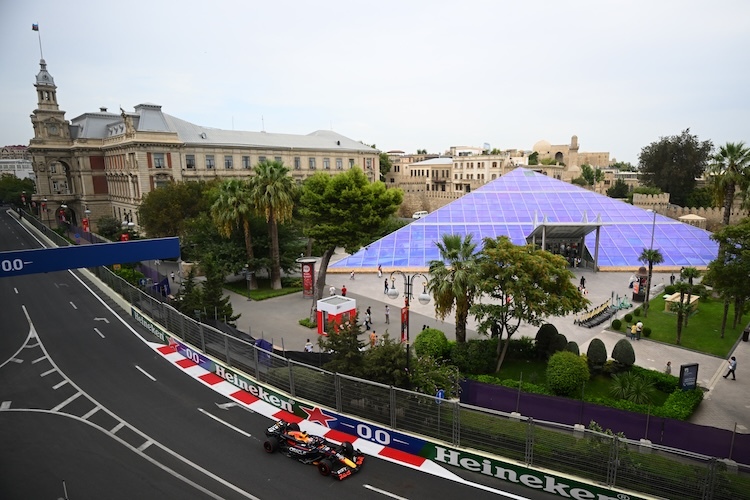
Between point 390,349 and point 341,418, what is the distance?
9.88ft

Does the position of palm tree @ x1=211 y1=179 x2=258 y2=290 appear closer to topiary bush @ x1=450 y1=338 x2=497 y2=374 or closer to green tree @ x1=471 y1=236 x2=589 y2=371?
topiary bush @ x1=450 y1=338 x2=497 y2=374

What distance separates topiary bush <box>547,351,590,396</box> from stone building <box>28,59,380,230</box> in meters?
51.9

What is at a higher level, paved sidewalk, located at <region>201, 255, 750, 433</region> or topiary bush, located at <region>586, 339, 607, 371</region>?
topiary bush, located at <region>586, 339, 607, 371</region>

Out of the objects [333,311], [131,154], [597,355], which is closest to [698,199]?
[597,355]

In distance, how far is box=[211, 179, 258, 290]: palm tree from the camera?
1379 inches

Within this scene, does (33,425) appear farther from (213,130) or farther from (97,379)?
(213,130)

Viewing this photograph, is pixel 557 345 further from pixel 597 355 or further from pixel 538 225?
pixel 538 225

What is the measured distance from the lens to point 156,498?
1275cm

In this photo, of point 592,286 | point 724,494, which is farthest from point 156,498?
point 592,286

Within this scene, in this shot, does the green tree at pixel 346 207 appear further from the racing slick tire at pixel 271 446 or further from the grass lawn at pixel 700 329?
the racing slick tire at pixel 271 446

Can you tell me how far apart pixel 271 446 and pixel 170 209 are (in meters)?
37.1

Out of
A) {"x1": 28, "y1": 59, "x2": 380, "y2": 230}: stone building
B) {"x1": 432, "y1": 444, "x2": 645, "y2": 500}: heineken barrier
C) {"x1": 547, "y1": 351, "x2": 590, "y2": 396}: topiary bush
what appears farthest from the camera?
{"x1": 28, "y1": 59, "x2": 380, "y2": 230}: stone building

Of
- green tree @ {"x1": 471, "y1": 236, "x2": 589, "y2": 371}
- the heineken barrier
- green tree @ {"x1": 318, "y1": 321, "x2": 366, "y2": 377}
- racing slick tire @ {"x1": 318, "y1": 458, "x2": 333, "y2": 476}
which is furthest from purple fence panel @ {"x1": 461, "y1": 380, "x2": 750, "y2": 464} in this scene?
racing slick tire @ {"x1": 318, "y1": 458, "x2": 333, "y2": 476}

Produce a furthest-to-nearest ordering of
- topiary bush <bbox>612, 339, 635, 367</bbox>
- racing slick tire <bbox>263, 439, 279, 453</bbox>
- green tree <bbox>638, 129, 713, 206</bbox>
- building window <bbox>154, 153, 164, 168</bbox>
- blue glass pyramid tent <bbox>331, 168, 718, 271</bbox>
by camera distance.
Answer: green tree <bbox>638, 129, 713, 206</bbox>, building window <bbox>154, 153, 164, 168</bbox>, blue glass pyramid tent <bbox>331, 168, 718, 271</bbox>, topiary bush <bbox>612, 339, 635, 367</bbox>, racing slick tire <bbox>263, 439, 279, 453</bbox>
